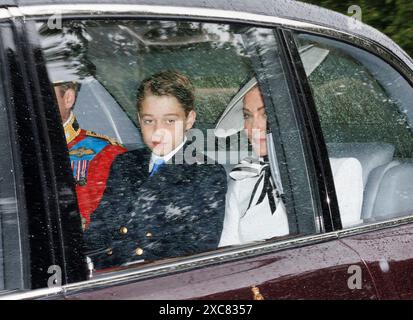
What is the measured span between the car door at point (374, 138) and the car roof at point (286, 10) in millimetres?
48

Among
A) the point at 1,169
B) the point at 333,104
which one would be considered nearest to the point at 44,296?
the point at 1,169

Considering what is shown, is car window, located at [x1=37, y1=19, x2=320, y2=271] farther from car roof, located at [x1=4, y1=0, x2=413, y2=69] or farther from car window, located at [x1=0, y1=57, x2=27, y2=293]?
car window, located at [x1=0, y1=57, x2=27, y2=293]

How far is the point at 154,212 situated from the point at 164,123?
0.34 m

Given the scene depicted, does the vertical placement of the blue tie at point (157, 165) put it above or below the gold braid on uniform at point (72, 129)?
below

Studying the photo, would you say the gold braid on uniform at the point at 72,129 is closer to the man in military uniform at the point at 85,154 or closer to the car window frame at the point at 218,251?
the man in military uniform at the point at 85,154

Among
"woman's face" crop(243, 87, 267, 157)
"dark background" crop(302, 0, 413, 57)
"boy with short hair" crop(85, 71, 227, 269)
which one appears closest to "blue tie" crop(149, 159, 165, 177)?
"boy with short hair" crop(85, 71, 227, 269)

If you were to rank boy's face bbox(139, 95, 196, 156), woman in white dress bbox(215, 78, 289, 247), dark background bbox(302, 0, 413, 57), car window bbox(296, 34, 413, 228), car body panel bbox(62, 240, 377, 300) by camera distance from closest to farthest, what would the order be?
car body panel bbox(62, 240, 377, 300) → boy's face bbox(139, 95, 196, 156) → woman in white dress bbox(215, 78, 289, 247) → car window bbox(296, 34, 413, 228) → dark background bbox(302, 0, 413, 57)

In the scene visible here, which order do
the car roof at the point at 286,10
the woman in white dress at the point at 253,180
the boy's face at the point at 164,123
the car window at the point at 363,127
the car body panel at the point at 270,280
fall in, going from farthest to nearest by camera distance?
the car window at the point at 363,127
the woman in white dress at the point at 253,180
the boy's face at the point at 164,123
the car roof at the point at 286,10
the car body panel at the point at 270,280

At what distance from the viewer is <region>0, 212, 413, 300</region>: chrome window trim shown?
2.00m

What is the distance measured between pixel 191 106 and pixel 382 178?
857 mm

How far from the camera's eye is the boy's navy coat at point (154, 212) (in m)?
2.21

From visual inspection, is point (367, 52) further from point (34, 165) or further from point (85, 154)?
point (34, 165)

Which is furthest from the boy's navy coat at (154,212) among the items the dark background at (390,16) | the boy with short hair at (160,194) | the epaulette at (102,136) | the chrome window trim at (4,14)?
the dark background at (390,16)
